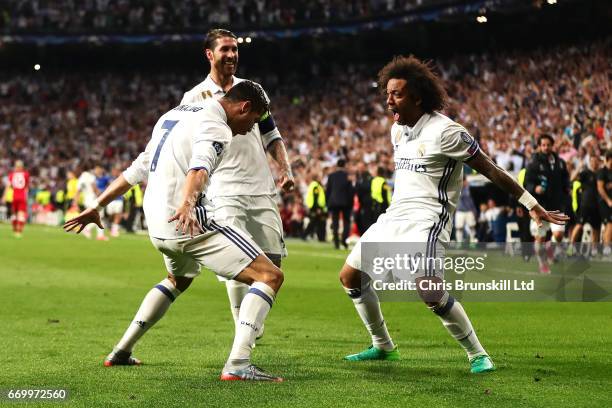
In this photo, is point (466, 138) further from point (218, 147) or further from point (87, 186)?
point (87, 186)

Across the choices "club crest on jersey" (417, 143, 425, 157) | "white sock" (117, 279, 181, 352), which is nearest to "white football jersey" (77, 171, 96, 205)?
"white sock" (117, 279, 181, 352)

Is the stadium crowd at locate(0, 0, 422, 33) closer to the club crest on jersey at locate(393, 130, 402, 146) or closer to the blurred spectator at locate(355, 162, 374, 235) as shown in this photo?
the blurred spectator at locate(355, 162, 374, 235)

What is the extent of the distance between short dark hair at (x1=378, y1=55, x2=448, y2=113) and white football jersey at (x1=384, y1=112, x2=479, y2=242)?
0.09 m

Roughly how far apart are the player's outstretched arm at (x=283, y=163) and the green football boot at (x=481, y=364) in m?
2.18

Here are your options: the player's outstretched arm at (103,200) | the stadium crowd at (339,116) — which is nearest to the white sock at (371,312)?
the player's outstretched arm at (103,200)

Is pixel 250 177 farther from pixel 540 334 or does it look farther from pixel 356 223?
pixel 356 223

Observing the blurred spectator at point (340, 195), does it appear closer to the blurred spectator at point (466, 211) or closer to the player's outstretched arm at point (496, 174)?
the blurred spectator at point (466, 211)

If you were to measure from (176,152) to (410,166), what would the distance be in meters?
1.72

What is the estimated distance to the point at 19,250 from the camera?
80.4ft

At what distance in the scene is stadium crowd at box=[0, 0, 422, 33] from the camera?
4888 centimetres

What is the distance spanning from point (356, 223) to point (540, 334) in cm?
1790

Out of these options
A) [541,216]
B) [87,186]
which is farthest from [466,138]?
[87,186]

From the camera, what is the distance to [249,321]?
23.0 ft

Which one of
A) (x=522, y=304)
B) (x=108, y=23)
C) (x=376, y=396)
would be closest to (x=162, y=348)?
(x=376, y=396)
